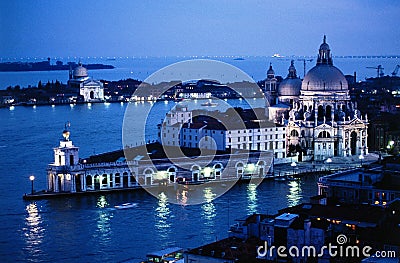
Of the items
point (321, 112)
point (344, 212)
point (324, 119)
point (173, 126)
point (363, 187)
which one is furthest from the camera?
point (321, 112)

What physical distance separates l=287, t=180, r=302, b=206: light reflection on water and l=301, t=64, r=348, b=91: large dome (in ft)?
15.3

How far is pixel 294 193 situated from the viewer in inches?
529

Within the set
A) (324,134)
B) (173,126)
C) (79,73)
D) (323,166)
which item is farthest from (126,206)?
(79,73)

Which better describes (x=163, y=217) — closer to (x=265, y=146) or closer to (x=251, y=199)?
(x=251, y=199)

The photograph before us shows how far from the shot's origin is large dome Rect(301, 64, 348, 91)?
62.6 feet

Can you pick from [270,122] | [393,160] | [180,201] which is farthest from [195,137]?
[393,160]

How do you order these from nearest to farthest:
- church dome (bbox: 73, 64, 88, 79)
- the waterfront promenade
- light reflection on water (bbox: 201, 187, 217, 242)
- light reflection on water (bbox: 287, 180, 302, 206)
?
light reflection on water (bbox: 201, 187, 217, 242), light reflection on water (bbox: 287, 180, 302, 206), the waterfront promenade, church dome (bbox: 73, 64, 88, 79)

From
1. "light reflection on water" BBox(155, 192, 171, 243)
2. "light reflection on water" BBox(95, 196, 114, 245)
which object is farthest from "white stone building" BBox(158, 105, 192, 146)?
"light reflection on water" BBox(95, 196, 114, 245)

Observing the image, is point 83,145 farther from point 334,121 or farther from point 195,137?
point 334,121

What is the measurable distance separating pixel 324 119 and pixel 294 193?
5164 mm

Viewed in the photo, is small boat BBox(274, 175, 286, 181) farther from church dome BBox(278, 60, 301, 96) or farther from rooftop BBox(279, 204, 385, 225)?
church dome BBox(278, 60, 301, 96)

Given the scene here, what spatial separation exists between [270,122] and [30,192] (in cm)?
643

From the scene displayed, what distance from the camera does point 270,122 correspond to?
1802cm

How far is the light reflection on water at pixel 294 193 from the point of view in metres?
12.6
